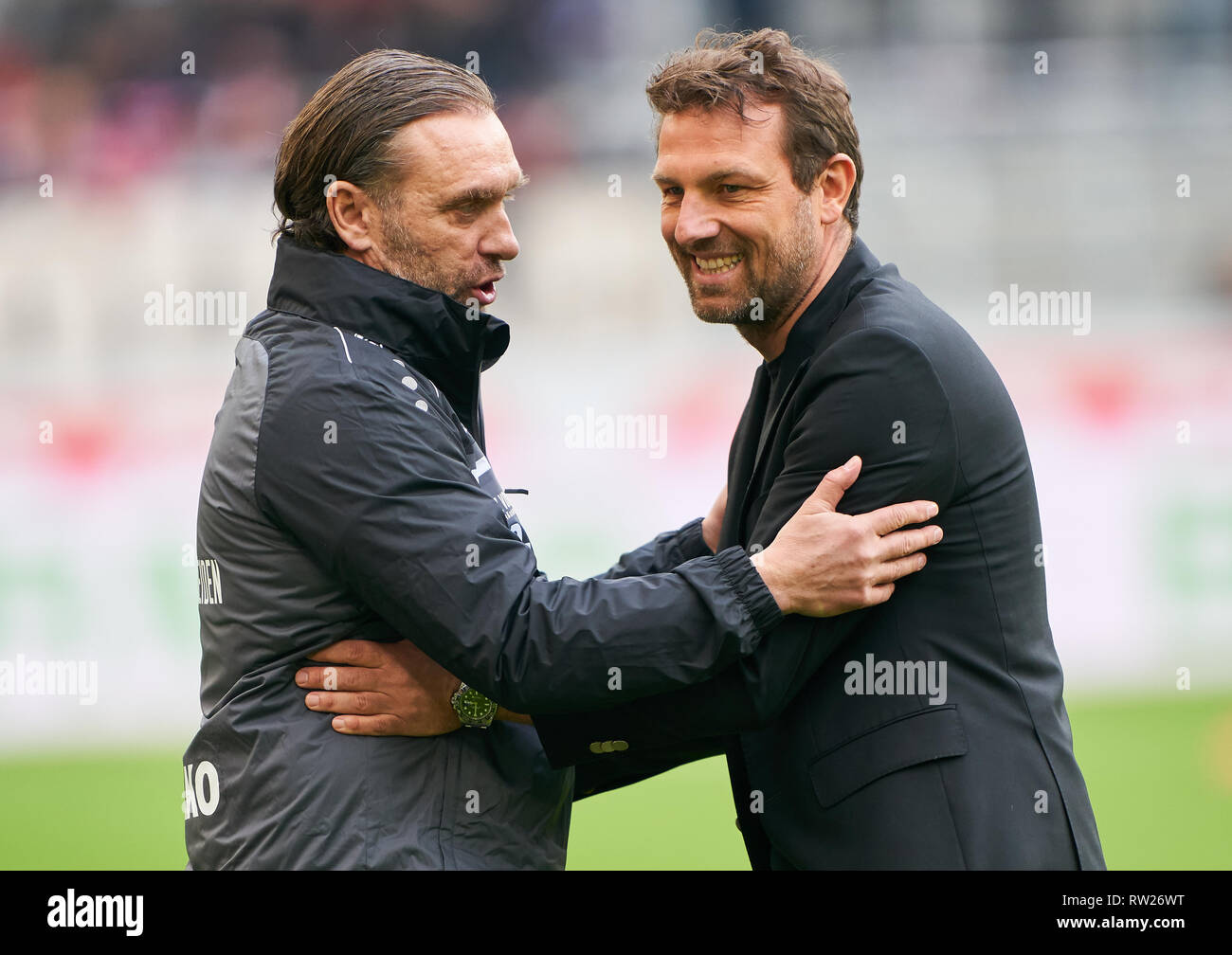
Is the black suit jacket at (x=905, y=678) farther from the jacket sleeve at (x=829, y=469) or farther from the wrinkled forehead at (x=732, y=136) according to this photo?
the wrinkled forehead at (x=732, y=136)

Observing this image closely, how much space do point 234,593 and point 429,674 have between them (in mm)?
392

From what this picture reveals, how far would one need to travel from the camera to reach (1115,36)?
9984 millimetres

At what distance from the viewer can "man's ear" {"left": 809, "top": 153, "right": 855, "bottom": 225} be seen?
2830 millimetres

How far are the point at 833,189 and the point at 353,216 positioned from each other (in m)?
0.97

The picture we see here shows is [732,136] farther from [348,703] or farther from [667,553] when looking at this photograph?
[348,703]

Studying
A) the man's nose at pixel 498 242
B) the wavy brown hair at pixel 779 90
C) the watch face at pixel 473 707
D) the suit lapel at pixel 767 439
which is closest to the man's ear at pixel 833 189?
the wavy brown hair at pixel 779 90

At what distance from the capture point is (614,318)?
353 inches

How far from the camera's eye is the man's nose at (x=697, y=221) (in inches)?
111

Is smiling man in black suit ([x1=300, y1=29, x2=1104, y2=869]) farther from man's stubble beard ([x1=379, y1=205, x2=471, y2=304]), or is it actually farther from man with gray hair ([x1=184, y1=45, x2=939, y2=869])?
man's stubble beard ([x1=379, y1=205, x2=471, y2=304])

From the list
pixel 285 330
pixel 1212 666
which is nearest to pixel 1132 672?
pixel 1212 666

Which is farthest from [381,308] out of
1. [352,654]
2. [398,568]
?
[352,654]

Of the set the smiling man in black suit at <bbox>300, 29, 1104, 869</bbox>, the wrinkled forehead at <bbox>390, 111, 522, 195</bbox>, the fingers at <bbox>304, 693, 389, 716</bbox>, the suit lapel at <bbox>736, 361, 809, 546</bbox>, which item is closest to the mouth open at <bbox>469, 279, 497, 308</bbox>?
the wrinkled forehead at <bbox>390, 111, 522, 195</bbox>

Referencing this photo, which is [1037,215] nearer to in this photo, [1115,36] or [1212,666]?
[1115,36]

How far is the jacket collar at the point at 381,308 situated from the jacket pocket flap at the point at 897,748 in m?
1.02
